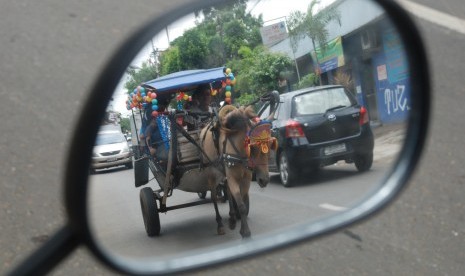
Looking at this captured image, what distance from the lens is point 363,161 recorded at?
93.3 inches

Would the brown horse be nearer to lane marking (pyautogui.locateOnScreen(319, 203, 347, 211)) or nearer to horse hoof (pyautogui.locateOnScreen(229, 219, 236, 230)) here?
horse hoof (pyautogui.locateOnScreen(229, 219, 236, 230))

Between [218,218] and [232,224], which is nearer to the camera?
[232,224]

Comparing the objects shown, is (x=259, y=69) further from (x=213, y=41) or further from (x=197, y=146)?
(x=197, y=146)

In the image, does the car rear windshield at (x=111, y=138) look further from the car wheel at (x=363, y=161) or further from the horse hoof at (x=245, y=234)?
the car wheel at (x=363, y=161)

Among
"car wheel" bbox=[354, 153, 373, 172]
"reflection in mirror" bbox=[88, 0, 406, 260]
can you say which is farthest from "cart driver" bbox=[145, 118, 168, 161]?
"car wheel" bbox=[354, 153, 373, 172]

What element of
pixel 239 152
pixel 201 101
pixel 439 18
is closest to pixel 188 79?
pixel 201 101

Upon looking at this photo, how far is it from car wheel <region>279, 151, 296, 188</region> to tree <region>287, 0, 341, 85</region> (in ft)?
1.07

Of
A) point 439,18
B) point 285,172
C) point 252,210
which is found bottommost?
point 252,210

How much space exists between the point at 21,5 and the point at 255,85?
8.98m

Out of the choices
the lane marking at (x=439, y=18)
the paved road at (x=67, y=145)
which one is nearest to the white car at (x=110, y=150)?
the paved road at (x=67, y=145)

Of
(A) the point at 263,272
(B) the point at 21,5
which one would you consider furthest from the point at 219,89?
(B) the point at 21,5

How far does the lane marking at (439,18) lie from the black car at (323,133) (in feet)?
25.6

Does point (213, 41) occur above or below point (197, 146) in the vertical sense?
above

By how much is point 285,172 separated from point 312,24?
62 cm
